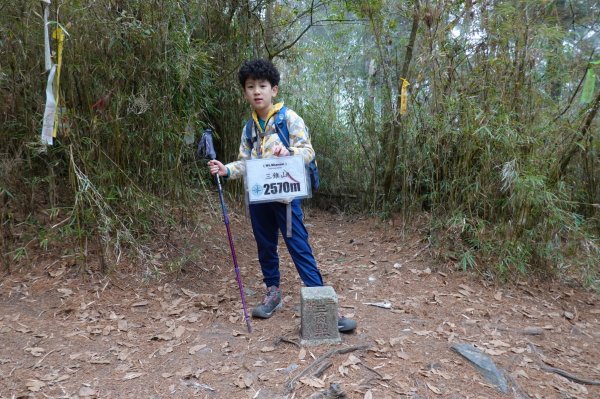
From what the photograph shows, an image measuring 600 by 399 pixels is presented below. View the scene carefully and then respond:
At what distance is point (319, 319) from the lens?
2.54 meters

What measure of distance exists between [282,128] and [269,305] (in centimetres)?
124

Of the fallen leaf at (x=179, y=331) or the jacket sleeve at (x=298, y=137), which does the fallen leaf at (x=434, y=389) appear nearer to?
the jacket sleeve at (x=298, y=137)

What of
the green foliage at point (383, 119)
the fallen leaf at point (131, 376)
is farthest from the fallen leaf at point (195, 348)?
the green foliage at point (383, 119)

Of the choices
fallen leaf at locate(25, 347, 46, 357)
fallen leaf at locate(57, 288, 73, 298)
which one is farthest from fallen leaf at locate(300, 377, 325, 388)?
fallen leaf at locate(57, 288, 73, 298)

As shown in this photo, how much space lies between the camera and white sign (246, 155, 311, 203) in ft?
8.38

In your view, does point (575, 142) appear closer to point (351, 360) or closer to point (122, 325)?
point (351, 360)

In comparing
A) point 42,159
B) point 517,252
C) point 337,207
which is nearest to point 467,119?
point 517,252

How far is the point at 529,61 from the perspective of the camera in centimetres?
382

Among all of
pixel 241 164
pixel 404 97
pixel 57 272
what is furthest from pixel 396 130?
pixel 57 272

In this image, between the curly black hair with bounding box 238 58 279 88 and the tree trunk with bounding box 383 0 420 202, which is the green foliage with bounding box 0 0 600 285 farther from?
the curly black hair with bounding box 238 58 279 88

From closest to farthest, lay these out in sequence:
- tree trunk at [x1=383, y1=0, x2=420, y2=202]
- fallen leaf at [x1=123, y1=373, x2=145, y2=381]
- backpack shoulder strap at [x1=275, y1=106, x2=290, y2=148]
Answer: fallen leaf at [x1=123, y1=373, x2=145, y2=381] < backpack shoulder strap at [x1=275, y1=106, x2=290, y2=148] < tree trunk at [x1=383, y1=0, x2=420, y2=202]

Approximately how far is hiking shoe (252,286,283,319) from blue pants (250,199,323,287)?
20cm

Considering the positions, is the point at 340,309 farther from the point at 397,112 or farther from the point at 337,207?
the point at 337,207

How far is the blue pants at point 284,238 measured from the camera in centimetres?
268
